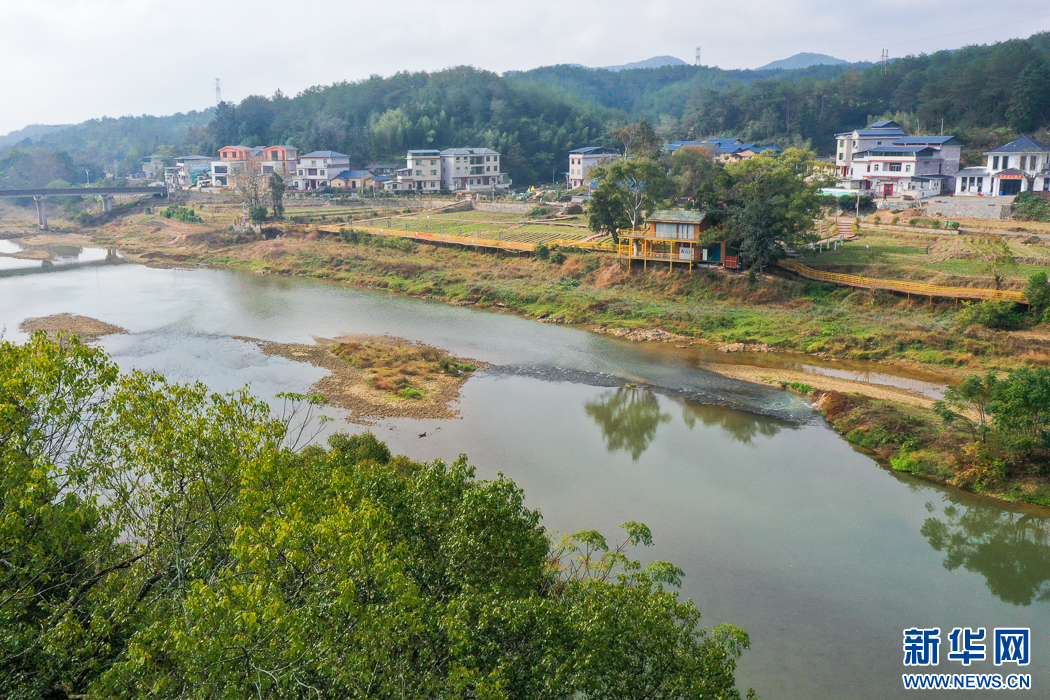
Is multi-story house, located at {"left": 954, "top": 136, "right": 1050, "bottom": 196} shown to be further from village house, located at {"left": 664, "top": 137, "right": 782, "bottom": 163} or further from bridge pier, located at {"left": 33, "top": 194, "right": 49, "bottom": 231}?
bridge pier, located at {"left": 33, "top": 194, "right": 49, "bottom": 231}

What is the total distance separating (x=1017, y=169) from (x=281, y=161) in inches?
2432

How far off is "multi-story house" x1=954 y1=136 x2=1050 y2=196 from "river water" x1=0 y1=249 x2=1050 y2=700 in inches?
1123

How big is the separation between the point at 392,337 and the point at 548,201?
1329 inches

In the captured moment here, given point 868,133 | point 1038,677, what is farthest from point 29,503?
point 868,133

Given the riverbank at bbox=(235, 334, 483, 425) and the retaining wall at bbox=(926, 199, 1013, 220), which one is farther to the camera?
the retaining wall at bbox=(926, 199, 1013, 220)

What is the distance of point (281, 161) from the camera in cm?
7631

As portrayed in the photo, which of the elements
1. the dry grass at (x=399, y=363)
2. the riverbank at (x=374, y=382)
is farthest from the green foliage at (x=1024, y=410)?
the dry grass at (x=399, y=363)

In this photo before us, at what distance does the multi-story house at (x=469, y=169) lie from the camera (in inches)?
2864

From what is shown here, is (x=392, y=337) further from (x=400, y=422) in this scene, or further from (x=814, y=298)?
(x=814, y=298)

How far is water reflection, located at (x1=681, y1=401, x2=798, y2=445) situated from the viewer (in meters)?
21.8

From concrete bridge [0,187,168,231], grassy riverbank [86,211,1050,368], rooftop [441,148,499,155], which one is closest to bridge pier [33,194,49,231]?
concrete bridge [0,187,168,231]

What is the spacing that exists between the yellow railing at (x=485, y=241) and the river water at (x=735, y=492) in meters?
8.58

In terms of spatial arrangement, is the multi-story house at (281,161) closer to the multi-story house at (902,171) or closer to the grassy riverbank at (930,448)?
the multi-story house at (902,171)

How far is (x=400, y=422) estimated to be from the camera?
22.9 m
